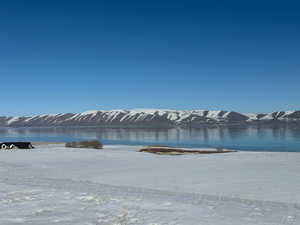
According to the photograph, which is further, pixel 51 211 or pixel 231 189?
pixel 231 189

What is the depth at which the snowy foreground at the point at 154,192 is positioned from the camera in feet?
24.1

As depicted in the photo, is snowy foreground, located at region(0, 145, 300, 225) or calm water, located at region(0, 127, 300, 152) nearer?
snowy foreground, located at region(0, 145, 300, 225)

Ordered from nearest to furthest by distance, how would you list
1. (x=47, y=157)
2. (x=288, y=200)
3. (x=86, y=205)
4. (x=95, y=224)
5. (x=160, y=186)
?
1. (x=95, y=224)
2. (x=86, y=205)
3. (x=288, y=200)
4. (x=160, y=186)
5. (x=47, y=157)

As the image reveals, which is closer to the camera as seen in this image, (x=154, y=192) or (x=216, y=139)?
(x=154, y=192)

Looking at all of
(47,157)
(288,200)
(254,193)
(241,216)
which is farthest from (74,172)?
(241,216)

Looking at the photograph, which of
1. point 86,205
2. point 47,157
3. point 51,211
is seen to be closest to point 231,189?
point 86,205

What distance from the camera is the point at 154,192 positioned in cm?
1167

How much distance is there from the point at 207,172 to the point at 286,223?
9652 mm

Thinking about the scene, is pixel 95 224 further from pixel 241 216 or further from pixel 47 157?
pixel 47 157

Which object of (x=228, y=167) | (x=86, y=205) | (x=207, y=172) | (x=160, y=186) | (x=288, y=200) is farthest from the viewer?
(x=228, y=167)

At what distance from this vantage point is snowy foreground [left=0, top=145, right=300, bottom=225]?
24.1 feet

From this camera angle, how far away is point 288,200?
35.3 feet

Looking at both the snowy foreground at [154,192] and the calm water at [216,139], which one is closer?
the snowy foreground at [154,192]

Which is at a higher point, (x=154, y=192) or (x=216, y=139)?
(x=154, y=192)
